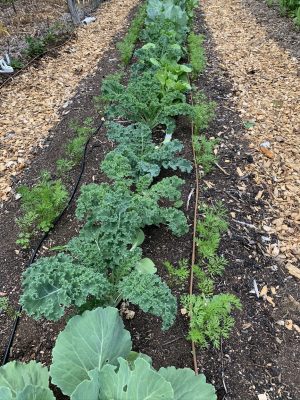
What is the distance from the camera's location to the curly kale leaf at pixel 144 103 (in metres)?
4.46

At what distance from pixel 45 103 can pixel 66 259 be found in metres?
3.77

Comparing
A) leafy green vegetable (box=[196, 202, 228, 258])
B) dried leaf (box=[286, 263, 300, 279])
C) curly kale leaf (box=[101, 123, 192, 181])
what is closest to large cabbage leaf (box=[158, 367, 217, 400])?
leafy green vegetable (box=[196, 202, 228, 258])

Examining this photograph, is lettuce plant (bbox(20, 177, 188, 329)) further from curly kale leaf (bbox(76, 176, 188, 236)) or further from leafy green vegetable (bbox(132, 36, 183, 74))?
leafy green vegetable (bbox(132, 36, 183, 74))

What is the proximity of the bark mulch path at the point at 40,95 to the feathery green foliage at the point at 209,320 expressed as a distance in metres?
2.42

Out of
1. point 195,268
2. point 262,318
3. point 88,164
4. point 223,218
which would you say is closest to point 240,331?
point 262,318

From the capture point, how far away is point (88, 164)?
440 cm

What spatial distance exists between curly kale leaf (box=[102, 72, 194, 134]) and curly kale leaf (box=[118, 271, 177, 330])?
95.5 inches

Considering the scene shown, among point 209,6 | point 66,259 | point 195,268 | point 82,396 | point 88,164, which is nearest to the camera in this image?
point 82,396

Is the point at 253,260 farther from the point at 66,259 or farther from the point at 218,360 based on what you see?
the point at 66,259

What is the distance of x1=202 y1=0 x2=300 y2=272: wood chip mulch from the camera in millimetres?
3797

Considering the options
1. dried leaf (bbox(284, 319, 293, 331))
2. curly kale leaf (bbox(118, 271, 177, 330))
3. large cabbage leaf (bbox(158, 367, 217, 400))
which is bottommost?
dried leaf (bbox(284, 319, 293, 331))

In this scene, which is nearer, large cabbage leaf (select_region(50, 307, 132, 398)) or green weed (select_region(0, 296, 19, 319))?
large cabbage leaf (select_region(50, 307, 132, 398))

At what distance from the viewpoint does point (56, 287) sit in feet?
8.09

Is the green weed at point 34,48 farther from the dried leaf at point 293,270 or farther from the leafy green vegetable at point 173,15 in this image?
the dried leaf at point 293,270
